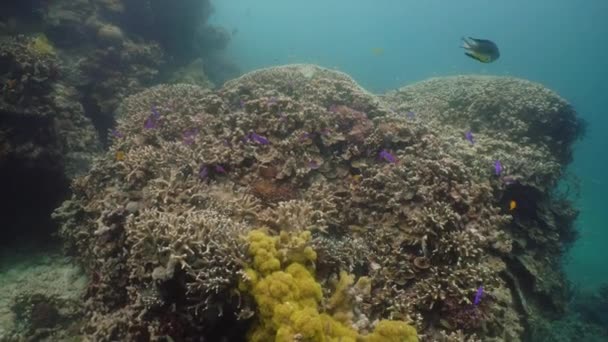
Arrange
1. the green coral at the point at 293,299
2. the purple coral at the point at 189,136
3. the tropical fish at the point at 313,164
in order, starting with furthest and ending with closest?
the purple coral at the point at 189,136
the tropical fish at the point at 313,164
the green coral at the point at 293,299

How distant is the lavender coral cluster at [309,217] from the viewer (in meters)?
3.48

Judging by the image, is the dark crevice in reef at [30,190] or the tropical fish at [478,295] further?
the dark crevice in reef at [30,190]

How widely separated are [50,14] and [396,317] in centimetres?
1432

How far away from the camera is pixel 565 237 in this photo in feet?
30.3

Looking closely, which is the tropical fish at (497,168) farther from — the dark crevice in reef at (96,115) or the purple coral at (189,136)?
the dark crevice in reef at (96,115)

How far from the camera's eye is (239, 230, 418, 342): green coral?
2.85m

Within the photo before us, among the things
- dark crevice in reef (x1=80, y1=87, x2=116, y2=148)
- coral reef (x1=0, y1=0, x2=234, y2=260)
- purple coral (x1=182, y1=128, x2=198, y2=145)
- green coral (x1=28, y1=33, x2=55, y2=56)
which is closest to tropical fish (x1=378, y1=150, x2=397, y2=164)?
purple coral (x1=182, y1=128, x2=198, y2=145)

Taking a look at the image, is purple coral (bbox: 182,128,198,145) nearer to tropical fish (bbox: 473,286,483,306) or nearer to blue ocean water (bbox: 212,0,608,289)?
tropical fish (bbox: 473,286,483,306)

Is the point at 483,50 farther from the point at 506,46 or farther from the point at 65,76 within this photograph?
the point at 506,46

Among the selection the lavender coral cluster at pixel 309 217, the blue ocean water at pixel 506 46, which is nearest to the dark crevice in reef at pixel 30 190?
the lavender coral cluster at pixel 309 217

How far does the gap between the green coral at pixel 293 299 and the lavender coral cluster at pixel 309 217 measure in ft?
0.50

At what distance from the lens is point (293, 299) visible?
10.0 feet

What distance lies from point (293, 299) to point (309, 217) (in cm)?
137

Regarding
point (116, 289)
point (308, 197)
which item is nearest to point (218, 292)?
point (116, 289)
